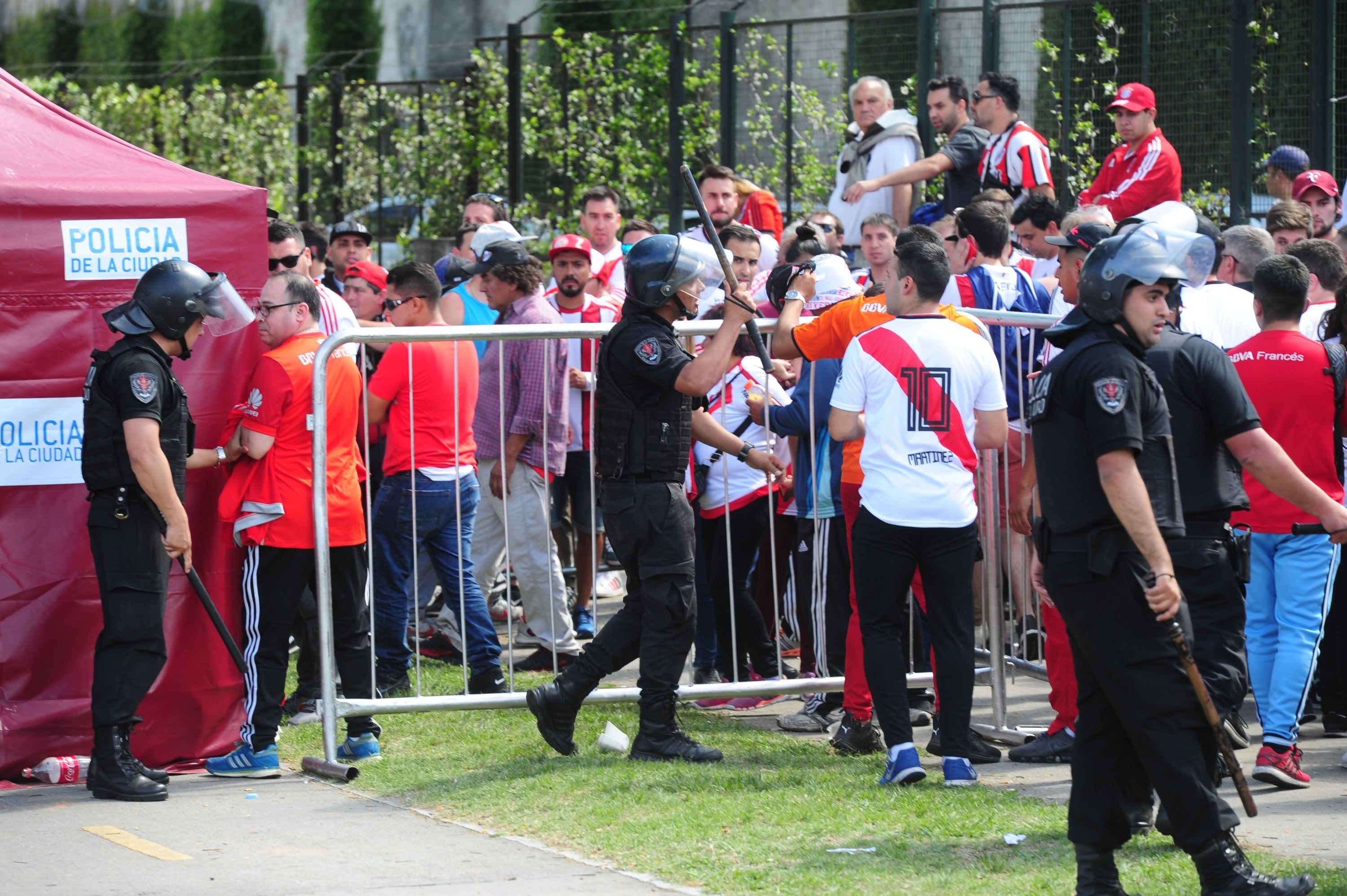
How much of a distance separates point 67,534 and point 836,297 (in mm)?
3503

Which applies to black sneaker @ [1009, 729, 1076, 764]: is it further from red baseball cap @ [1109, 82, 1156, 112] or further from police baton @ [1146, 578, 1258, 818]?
red baseball cap @ [1109, 82, 1156, 112]

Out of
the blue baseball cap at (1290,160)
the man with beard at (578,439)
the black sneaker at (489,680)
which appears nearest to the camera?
the black sneaker at (489,680)

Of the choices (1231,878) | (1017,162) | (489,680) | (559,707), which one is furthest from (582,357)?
(1231,878)

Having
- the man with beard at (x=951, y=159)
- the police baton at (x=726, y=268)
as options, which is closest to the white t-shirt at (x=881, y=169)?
the man with beard at (x=951, y=159)

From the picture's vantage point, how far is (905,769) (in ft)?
19.2

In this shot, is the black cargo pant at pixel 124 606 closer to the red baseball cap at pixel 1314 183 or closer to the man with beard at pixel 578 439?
the man with beard at pixel 578 439

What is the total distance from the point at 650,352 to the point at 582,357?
2419 mm

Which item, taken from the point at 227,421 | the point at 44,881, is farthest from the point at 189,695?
the point at 44,881

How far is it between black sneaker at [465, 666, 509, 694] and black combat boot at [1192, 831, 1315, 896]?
3.61 m

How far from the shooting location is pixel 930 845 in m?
5.05

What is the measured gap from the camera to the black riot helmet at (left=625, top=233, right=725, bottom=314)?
6.04 m

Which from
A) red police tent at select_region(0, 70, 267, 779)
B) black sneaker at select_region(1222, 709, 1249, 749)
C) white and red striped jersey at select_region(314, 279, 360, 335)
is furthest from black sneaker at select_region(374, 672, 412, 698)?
black sneaker at select_region(1222, 709, 1249, 749)

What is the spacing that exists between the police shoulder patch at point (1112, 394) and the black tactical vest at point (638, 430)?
201 centimetres

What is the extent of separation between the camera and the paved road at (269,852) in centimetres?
475
